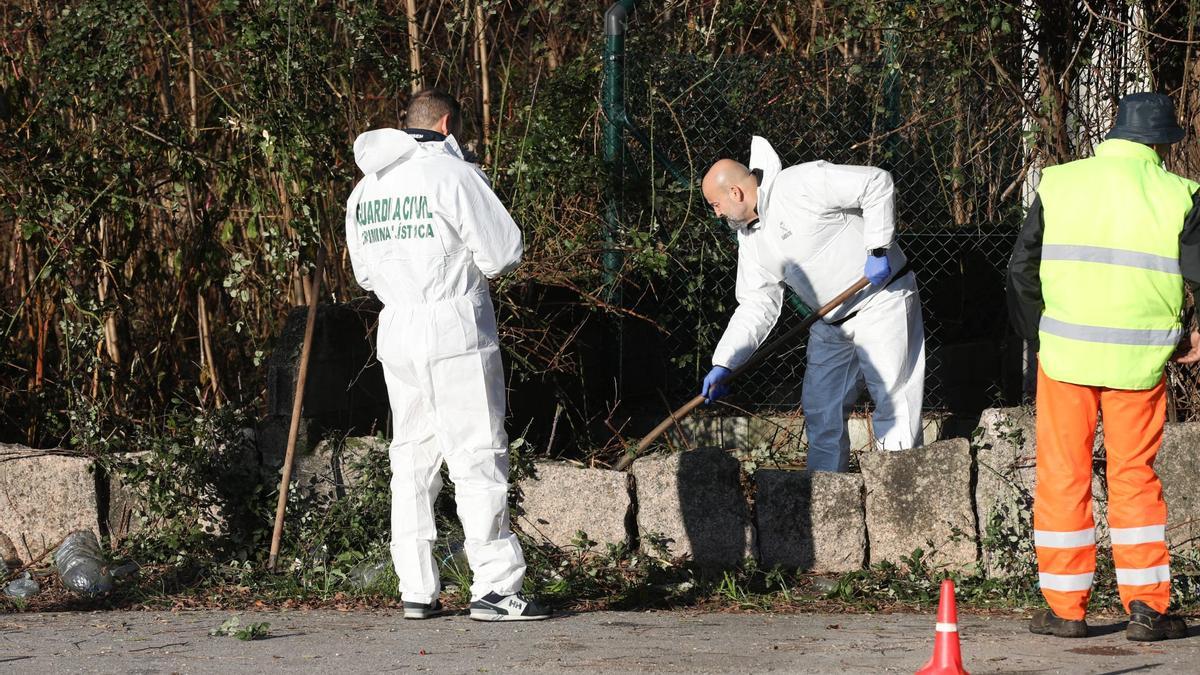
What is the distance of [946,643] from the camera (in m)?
3.79

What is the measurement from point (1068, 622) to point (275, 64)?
3941mm

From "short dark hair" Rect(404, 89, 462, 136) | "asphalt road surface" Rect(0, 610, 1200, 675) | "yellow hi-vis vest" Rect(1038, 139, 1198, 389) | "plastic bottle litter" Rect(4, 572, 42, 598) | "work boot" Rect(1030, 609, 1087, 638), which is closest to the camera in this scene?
"asphalt road surface" Rect(0, 610, 1200, 675)

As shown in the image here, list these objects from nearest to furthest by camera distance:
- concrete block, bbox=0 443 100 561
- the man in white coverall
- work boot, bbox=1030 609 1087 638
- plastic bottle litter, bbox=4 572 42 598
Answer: work boot, bbox=1030 609 1087 638 < the man in white coverall < plastic bottle litter, bbox=4 572 42 598 < concrete block, bbox=0 443 100 561

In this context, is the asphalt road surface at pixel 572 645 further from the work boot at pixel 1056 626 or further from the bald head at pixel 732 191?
the bald head at pixel 732 191

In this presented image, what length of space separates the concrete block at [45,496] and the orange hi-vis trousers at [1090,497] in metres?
3.80

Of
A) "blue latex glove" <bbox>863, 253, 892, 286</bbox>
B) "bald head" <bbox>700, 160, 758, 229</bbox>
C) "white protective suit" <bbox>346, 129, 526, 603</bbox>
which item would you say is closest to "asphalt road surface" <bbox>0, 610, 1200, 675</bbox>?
"white protective suit" <bbox>346, 129, 526, 603</bbox>

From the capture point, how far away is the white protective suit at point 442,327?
15.9 feet

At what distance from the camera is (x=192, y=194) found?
696 cm

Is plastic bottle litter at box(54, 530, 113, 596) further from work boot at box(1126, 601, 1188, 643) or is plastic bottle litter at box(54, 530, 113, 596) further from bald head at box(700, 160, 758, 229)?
work boot at box(1126, 601, 1188, 643)

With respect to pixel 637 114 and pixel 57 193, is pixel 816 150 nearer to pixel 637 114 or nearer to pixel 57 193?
pixel 637 114

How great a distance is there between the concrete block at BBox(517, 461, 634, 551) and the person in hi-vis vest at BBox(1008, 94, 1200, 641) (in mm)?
1692

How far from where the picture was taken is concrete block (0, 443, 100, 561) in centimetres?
600

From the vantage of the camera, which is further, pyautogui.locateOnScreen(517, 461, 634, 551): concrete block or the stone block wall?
pyautogui.locateOnScreen(517, 461, 634, 551): concrete block

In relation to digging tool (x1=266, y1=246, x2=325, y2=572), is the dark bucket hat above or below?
above
